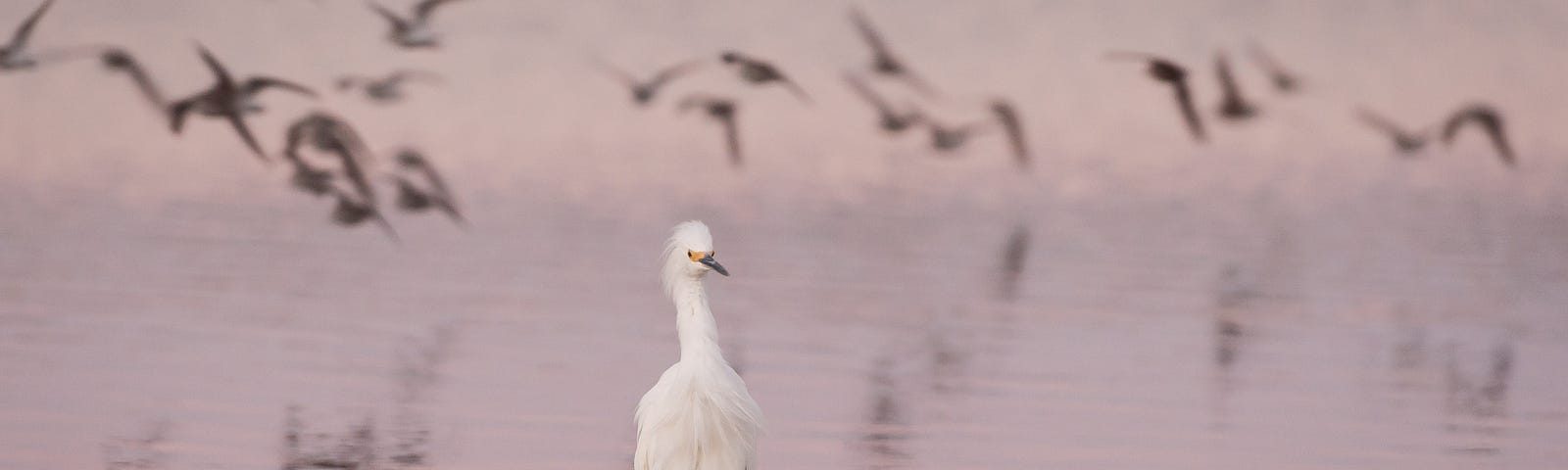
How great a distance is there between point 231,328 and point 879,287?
10915 millimetres

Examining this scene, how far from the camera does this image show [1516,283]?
124ft

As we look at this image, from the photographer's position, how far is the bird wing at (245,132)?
71.9 feet

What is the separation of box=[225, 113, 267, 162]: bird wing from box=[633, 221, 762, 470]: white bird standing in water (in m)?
10.8

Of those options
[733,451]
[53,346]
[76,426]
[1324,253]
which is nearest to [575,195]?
[1324,253]

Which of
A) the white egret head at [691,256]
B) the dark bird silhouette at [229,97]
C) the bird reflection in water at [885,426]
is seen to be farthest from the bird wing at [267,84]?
the white egret head at [691,256]

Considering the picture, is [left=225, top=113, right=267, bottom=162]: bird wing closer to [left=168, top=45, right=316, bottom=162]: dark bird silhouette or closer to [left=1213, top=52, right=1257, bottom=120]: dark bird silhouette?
[left=168, top=45, right=316, bottom=162]: dark bird silhouette

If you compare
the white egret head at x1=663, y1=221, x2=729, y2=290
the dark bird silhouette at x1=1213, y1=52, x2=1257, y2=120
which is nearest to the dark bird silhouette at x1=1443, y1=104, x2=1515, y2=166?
the dark bird silhouette at x1=1213, y1=52, x2=1257, y2=120

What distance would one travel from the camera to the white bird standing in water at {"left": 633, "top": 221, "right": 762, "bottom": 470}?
36.5 feet

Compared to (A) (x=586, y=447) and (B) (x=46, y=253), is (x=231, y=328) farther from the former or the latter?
(B) (x=46, y=253)

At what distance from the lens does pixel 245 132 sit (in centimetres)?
2217

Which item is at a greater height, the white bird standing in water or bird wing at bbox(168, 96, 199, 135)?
bird wing at bbox(168, 96, 199, 135)

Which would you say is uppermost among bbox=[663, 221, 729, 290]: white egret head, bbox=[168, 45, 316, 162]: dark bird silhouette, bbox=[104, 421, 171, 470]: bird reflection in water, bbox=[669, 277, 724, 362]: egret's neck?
bbox=[168, 45, 316, 162]: dark bird silhouette

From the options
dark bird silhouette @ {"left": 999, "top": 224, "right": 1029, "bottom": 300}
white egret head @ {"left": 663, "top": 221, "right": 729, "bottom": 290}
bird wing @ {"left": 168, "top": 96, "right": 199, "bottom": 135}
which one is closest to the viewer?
white egret head @ {"left": 663, "top": 221, "right": 729, "bottom": 290}

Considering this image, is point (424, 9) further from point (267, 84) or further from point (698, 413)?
point (698, 413)
